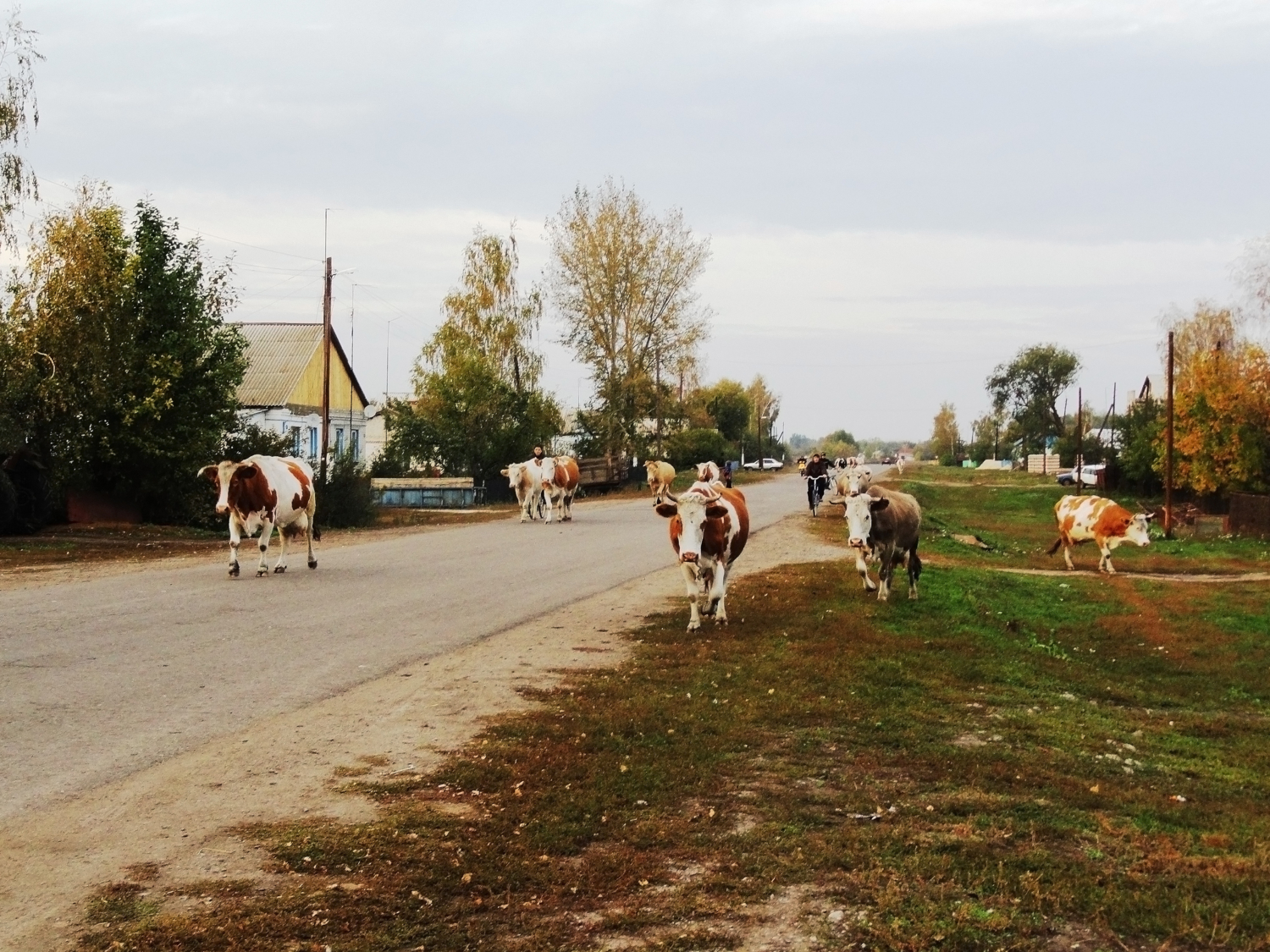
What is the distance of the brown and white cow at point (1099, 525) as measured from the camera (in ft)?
90.9

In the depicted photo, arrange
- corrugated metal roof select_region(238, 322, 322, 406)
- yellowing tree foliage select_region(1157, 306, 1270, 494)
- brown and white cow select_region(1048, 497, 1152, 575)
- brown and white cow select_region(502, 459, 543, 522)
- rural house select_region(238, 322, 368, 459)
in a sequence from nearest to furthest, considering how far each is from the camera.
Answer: brown and white cow select_region(1048, 497, 1152, 575)
brown and white cow select_region(502, 459, 543, 522)
yellowing tree foliage select_region(1157, 306, 1270, 494)
rural house select_region(238, 322, 368, 459)
corrugated metal roof select_region(238, 322, 322, 406)

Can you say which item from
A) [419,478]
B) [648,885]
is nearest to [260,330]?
[419,478]

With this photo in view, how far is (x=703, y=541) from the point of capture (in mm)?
13945

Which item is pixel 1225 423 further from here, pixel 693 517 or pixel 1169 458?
pixel 693 517

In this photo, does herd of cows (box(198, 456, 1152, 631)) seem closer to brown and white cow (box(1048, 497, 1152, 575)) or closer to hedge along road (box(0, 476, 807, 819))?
brown and white cow (box(1048, 497, 1152, 575))

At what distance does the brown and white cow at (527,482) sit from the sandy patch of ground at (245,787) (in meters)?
21.8

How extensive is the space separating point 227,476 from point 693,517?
28.3 ft

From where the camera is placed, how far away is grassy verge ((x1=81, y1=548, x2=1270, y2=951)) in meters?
5.26

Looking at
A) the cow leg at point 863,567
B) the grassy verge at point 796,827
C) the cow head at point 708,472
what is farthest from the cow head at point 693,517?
the cow head at point 708,472

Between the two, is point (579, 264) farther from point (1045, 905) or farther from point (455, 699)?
point (1045, 905)

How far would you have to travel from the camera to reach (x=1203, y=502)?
4828 centimetres

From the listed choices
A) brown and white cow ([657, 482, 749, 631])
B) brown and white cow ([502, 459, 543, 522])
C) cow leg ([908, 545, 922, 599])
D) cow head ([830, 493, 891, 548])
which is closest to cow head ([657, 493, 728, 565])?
brown and white cow ([657, 482, 749, 631])

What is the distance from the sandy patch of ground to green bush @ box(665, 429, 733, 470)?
197 ft

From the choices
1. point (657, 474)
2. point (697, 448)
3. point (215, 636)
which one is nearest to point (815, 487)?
point (657, 474)
